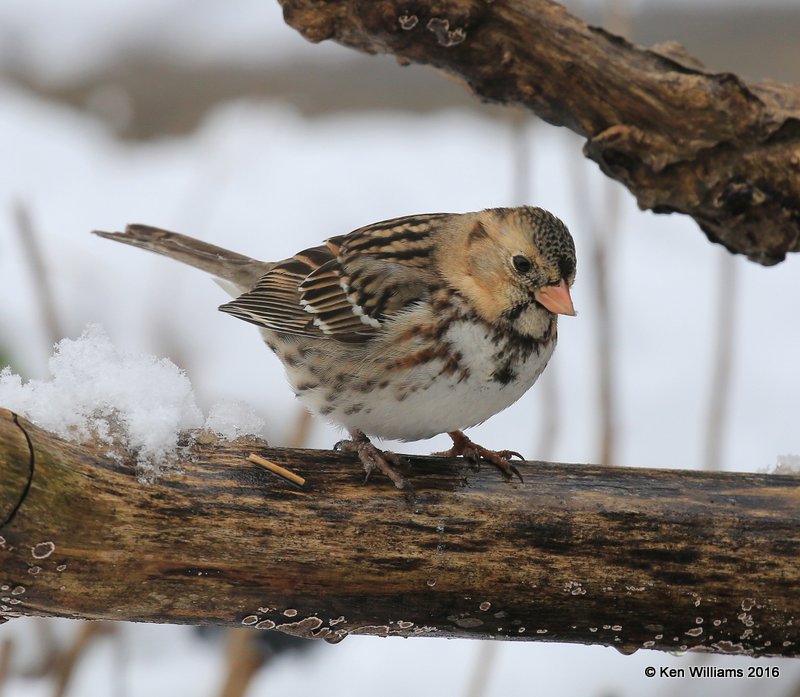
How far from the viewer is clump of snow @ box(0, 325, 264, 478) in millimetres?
2723

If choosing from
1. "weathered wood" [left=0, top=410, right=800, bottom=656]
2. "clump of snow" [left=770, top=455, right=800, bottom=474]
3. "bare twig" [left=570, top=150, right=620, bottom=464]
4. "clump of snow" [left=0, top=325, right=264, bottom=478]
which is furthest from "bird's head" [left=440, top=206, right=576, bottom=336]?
"clump of snow" [left=0, top=325, right=264, bottom=478]

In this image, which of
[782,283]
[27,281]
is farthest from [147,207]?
[782,283]

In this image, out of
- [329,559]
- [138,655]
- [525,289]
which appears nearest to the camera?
[329,559]

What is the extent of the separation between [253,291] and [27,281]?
2676 mm

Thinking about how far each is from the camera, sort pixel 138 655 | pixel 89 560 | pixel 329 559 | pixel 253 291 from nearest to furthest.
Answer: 1. pixel 89 560
2. pixel 329 559
3. pixel 253 291
4. pixel 138 655

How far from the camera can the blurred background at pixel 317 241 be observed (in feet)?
14.4

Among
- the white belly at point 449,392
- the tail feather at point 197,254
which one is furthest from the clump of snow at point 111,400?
the tail feather at point 197,254

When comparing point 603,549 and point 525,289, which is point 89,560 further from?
point 525,289

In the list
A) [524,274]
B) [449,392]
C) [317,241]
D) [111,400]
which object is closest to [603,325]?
[524,274]

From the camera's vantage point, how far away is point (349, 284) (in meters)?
3.67

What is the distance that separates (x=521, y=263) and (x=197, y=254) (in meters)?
1.35

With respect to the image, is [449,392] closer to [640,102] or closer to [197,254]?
[640,102]

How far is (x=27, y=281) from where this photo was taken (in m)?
6.16

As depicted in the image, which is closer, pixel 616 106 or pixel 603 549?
pixel 603 549
